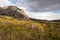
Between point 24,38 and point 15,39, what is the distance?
2.35 feet

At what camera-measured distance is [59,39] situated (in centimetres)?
1330

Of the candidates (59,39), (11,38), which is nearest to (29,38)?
(11,38)

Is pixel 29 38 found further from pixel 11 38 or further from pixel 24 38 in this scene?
pixel 11 38

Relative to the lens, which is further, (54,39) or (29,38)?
(54,39)

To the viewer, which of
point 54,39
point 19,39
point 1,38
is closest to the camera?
point 1,38

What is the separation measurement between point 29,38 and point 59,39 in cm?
239

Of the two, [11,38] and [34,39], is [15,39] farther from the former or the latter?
[34,39]

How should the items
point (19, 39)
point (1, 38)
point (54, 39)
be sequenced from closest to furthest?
point (1, 38)
point (19, 39)
point (54, 39)

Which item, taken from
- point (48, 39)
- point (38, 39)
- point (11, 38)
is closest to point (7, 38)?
point (11, 38)

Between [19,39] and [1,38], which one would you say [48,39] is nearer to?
[19,39]

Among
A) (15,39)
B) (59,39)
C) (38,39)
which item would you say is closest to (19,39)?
(15,39)

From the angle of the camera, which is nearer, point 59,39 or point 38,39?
point 38,39

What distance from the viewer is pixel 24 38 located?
1233cm

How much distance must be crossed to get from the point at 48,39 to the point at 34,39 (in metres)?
1.16
